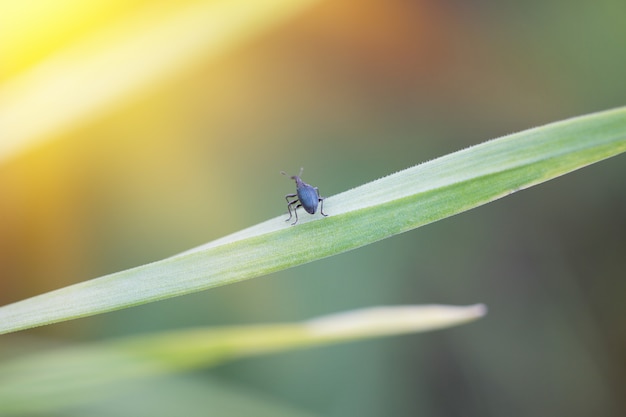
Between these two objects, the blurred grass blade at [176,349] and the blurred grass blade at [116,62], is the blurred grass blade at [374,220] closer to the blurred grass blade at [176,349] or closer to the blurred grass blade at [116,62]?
the blurred grass blade at [176,349]

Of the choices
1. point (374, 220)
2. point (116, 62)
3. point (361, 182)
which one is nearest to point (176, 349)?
point (374, 220)

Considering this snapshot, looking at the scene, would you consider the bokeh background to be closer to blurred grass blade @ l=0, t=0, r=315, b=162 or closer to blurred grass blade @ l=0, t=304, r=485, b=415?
blurred grass blade @ l=0, t=0, r=315, b=162

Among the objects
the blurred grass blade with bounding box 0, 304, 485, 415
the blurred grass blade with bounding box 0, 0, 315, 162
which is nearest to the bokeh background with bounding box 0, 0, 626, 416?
the blurred grass blade with bounding box 0, 0, 315, 162

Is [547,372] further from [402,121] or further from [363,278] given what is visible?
[402,121]

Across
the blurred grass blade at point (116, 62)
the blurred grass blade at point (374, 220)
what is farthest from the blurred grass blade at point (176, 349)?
the blurred grass blade at point (116, 62)

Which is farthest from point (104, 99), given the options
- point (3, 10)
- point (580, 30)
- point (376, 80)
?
point (580, 30)
